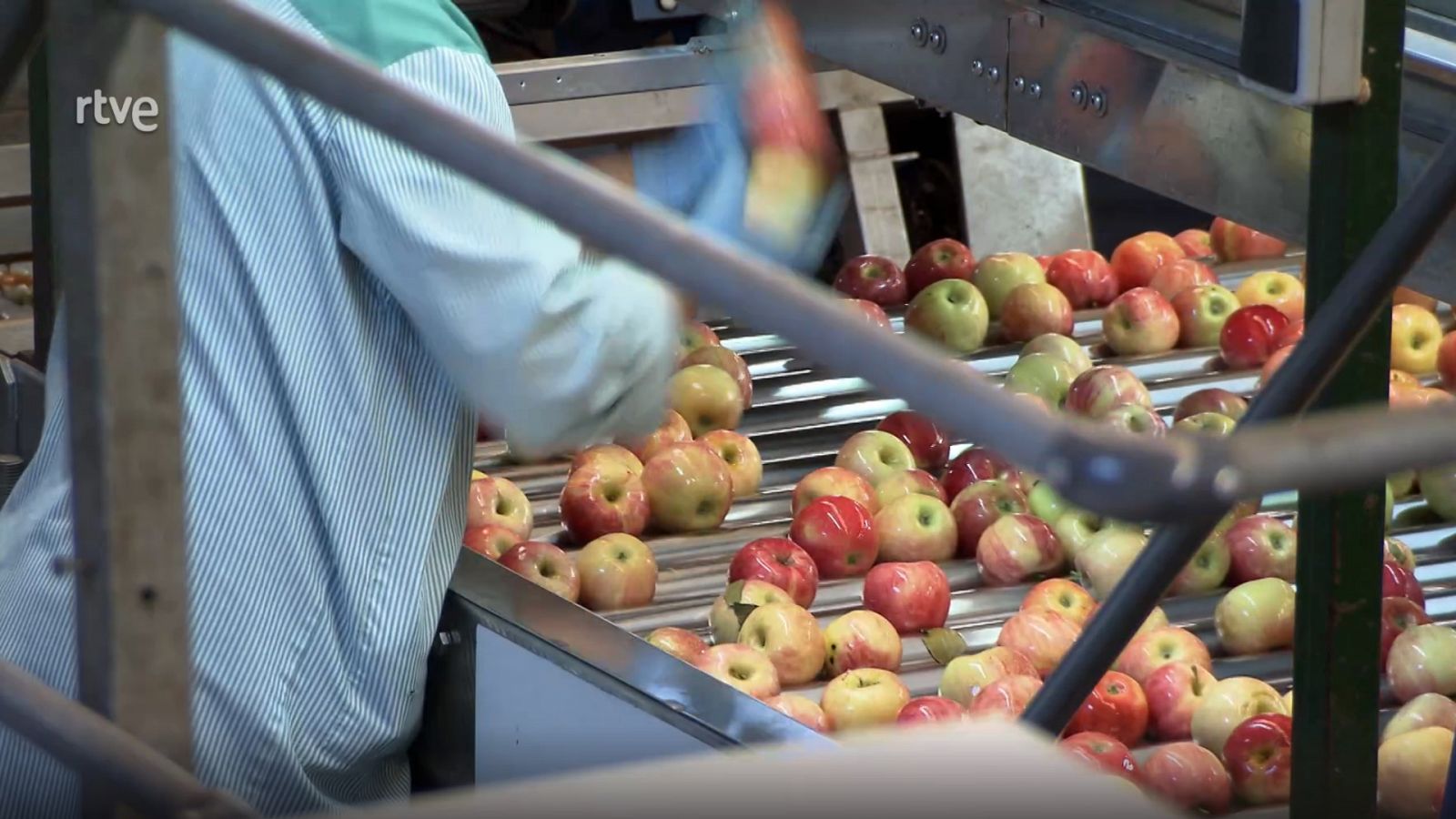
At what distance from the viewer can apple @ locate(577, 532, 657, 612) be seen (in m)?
2.51

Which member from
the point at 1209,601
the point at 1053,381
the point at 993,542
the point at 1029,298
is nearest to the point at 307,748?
the point at 993,542

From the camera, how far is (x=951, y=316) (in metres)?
3.39

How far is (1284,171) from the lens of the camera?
2.01 meters

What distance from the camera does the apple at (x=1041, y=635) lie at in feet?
7.72

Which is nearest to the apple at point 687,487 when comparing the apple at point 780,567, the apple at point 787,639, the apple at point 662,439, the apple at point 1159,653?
the apple at point 662,439

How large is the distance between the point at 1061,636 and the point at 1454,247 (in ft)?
2.19

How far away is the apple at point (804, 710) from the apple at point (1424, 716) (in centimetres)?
61

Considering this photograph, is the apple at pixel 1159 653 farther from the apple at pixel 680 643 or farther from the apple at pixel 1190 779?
the apple at pixel 680 643

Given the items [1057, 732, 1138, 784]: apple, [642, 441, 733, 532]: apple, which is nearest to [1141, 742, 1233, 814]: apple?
[1057, 732, 1138, 784]: apple

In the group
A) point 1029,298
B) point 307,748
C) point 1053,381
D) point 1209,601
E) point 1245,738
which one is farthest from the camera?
point 1029,298

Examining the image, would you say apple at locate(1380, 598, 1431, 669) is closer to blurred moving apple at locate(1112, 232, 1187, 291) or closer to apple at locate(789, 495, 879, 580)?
apple at locate(789, 495, 879, 580)

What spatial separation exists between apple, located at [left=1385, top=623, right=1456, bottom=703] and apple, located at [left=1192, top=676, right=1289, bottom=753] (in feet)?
0.58

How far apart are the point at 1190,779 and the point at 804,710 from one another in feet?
1.40

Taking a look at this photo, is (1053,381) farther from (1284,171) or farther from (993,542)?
(1284,171)
